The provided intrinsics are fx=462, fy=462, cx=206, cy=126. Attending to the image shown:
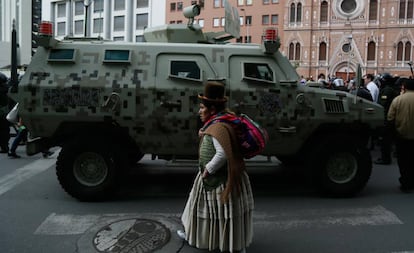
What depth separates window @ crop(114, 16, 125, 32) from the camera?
80537 mm

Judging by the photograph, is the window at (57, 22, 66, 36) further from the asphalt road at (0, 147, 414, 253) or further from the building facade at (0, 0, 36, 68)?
the asphalt road at (0, 147, 414, 253)

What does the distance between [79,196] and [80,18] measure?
8253 cm

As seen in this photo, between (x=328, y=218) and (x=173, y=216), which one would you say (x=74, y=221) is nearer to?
(x=173, y=216)

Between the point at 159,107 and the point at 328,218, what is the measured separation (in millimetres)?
2749

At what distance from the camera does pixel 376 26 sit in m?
65.2

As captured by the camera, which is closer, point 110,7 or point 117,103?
point 117,103

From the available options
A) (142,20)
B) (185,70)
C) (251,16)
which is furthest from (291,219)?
(142,20)

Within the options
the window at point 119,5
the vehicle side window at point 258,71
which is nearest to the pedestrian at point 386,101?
the vehicle side window at point 258,71

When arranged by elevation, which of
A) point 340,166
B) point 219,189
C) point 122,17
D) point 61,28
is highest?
point 122,17

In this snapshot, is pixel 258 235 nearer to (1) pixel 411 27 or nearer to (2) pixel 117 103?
(2) pixel 117 103

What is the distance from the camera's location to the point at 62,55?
6.63m

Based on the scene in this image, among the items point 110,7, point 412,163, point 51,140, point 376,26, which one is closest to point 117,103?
point 51,140

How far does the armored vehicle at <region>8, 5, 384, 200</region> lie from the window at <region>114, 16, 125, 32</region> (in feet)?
251

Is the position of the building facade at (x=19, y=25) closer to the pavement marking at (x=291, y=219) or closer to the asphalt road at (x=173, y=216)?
the asphalt road at (x=173, y=216)
